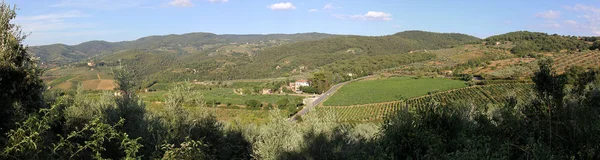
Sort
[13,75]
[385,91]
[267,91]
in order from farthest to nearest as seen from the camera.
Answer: [267,91] → [385,91] → [13,75]

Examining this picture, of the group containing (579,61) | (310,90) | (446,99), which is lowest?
(310,90)

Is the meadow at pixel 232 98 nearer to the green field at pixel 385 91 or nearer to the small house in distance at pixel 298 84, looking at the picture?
the small house in distance at pixel 298 84

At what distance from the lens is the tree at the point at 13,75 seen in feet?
21.6

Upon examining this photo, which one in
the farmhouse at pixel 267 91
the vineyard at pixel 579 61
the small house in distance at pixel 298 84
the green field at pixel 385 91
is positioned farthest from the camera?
the small house in distance at pixel 298 84

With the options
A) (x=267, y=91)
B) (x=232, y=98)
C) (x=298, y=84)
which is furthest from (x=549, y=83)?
(x=298, y=84)

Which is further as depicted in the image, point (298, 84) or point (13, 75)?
point (298, 84)

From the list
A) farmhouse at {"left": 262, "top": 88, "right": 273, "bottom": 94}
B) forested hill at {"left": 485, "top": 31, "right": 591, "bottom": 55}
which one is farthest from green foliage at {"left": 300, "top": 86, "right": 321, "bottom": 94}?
forested hill at {"left": 485, "top": 31, "right": 591, "bottom": 55}

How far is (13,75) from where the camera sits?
271 inches

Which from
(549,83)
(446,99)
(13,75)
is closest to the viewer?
(13,75)

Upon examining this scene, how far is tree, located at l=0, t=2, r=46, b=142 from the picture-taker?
659 centimetres

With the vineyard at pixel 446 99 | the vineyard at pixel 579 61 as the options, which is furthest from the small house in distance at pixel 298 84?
the vineyard at pixel 579 61

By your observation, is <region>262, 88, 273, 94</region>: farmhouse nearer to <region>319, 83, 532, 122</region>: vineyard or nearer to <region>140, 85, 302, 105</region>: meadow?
<region>140, 85, 302, 105</region>: meadow

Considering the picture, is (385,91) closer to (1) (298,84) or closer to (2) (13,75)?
(1) (298,84)

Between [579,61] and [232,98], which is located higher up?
[579,61]
